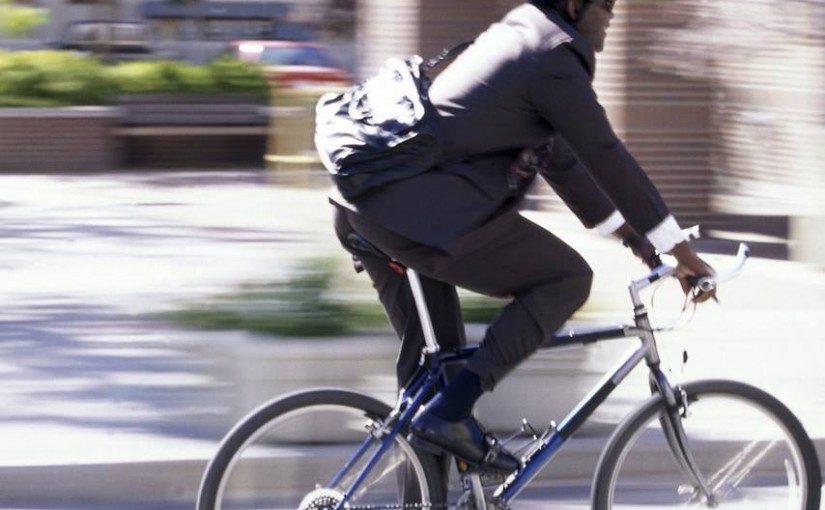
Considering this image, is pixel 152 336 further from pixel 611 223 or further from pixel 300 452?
pixel 611 223

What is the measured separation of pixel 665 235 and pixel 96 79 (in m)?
13.6

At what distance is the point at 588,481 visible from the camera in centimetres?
531

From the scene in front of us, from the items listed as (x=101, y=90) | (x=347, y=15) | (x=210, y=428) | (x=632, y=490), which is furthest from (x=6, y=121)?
(x=632, y=490)

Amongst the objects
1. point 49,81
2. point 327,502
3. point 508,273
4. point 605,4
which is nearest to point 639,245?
point 508,273

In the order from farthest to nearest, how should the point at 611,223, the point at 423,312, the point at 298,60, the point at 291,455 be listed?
the point at 298,60 → the point at 291,455 → the point at 611,223 → the point at 423,312

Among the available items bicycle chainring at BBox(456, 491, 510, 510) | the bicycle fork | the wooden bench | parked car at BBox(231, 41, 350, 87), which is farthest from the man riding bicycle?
parked car at BBox(231, 41, 350, 87)

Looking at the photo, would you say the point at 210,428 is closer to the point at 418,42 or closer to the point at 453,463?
the point at 453,463

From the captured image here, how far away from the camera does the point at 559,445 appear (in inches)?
158

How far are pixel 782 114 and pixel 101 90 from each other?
8.50m

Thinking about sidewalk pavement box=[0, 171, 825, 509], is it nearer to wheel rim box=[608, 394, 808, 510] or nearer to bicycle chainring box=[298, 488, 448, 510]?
wheel rim box=[608, 394, 808, 510]

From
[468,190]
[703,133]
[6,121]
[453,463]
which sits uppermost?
[468,190]

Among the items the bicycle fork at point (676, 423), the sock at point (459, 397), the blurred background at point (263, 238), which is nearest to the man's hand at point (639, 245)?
→ the bicycle fork at point (676, 423)

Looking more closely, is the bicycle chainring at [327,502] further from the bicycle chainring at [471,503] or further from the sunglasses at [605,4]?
the sunglasses at [605,4]

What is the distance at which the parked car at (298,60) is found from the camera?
832 inches
